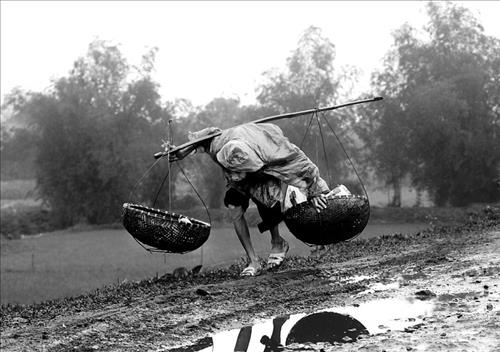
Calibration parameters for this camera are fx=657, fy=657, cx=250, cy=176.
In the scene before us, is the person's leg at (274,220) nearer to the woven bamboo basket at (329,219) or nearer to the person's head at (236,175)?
the woven bamboo basket at (329,219)

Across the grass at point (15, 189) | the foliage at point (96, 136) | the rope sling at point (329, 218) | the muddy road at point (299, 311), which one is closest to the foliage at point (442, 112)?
the foliage at point (96, 136)

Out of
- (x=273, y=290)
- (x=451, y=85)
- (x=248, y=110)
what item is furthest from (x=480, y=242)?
(x=248, y=110)

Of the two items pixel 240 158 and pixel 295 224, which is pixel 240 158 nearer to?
pixel 240 158

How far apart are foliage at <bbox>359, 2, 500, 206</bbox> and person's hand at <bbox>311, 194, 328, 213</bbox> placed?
1351cm

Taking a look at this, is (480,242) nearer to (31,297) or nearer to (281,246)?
(281,246)

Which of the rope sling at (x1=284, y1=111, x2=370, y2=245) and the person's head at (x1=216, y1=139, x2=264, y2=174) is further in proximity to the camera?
the rope sling at (x1=284, y1=111, x2=370, y2=245)

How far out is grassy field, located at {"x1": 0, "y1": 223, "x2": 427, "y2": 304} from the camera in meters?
10.2

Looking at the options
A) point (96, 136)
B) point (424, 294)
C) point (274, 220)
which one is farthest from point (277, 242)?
point (96, 136)

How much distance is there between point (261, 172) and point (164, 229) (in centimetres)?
94

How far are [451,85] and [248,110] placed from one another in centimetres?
674

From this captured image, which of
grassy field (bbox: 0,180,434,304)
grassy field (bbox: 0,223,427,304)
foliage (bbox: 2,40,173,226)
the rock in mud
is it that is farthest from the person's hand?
foliage (bbox: 2,40,173,226)

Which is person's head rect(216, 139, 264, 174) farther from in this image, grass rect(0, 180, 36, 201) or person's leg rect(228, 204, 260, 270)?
grass rect(0, 180, 36, 201)

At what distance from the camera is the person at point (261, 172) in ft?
17.3

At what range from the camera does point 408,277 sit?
4789 mm
